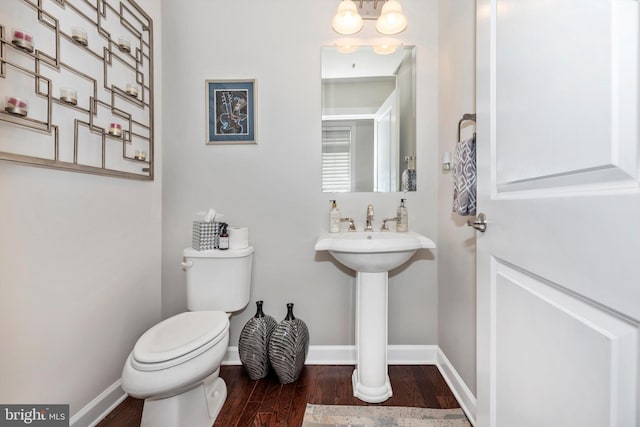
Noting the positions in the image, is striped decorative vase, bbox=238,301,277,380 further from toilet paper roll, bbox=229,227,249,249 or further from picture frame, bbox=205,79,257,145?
picture frame, bbox=205,79,257,145

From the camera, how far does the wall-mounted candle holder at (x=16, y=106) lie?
966 millimetres

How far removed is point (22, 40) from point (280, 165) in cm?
119

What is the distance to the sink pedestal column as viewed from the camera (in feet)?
5.00

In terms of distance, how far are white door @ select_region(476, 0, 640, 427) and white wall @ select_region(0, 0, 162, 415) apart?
1583mm

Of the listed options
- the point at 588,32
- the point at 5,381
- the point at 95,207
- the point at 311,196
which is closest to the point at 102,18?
the point at 95,207

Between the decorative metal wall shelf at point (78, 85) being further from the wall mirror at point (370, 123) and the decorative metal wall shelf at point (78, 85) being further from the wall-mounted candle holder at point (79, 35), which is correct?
the wall mirror at point (370, 123)

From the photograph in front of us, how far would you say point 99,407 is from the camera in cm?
139

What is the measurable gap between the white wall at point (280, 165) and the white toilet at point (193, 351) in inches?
10.0

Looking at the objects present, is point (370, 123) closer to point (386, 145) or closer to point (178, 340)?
point (386, 145)

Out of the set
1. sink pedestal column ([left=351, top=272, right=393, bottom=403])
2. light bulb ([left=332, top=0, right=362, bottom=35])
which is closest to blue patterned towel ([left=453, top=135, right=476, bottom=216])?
sink pedestal column ([left=351, top=272, right=393, bottom=403])

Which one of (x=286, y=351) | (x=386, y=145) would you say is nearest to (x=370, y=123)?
(x=386, y=145)

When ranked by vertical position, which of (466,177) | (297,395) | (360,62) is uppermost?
(360,62)

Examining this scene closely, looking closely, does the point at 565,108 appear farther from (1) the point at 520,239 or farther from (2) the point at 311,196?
(2) the point at 311,196

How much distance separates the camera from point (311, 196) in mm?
1885
